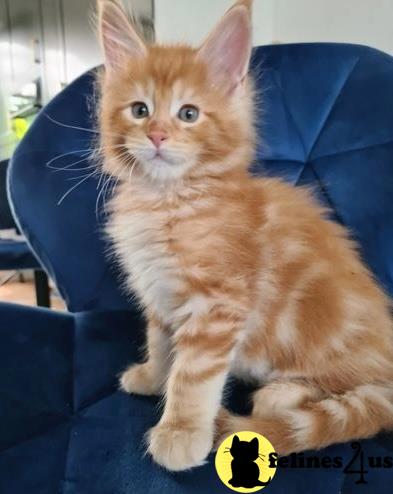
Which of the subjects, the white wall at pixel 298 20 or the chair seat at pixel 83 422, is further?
the white wall at pixel 298 20

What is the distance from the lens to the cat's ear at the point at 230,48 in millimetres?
831

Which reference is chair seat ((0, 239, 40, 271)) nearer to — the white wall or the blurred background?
the blurred background

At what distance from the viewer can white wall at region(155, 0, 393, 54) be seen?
1523mm

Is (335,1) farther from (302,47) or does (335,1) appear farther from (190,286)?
(190,286)

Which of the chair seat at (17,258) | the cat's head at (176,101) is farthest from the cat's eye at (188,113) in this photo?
the chair seat at (17,258)

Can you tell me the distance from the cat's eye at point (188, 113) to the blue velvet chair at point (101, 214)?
364 millimetres

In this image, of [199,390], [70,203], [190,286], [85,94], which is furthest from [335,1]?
[199,390]

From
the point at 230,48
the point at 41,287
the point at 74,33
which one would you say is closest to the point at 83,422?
the point at 230,48

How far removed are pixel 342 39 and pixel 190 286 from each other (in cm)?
121

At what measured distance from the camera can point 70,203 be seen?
1202 millimetres

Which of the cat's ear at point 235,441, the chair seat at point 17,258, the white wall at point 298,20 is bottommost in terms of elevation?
the chair seat at point 17,258

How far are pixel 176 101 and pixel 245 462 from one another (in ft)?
1.88

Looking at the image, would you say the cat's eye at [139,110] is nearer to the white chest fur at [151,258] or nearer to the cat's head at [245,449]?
the white chest fur at [151,258]

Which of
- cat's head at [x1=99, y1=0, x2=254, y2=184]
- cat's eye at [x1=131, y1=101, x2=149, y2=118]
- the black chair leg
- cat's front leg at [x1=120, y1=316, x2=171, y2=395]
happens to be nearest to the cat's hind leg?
cat's front leg at [x1=120, y1=316, x2=171, y2=395]
